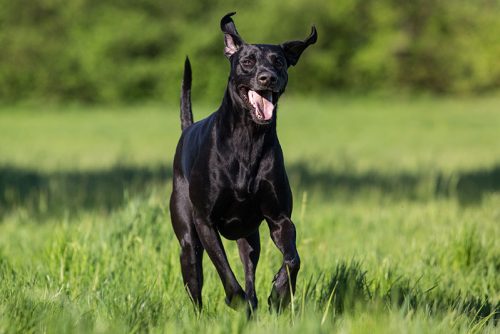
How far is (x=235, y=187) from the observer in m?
4.45

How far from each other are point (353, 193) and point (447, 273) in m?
5.80

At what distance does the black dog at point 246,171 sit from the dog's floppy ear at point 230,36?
0.04 ft

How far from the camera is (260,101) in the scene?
4.40m

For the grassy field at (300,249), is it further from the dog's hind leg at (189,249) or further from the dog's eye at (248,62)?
the dog's eye at (248,62)

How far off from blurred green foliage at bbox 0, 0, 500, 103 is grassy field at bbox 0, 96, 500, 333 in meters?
29.7

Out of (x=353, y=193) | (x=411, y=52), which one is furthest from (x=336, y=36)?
(x=353, y=193)

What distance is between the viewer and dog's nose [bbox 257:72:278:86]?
169 inches

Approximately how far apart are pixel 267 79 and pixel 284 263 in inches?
34.5

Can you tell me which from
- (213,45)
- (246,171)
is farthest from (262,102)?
(213,45)

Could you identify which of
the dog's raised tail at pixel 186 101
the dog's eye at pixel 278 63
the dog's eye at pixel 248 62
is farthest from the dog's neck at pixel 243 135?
the dog's raised tail at pixel 186 101

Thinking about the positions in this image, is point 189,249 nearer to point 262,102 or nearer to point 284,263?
point 284,263

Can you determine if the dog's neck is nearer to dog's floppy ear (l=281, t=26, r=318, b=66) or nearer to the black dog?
the black dog

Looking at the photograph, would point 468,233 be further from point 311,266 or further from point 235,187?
point 235,187

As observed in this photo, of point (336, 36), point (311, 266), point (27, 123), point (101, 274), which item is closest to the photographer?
point (101, 274)
